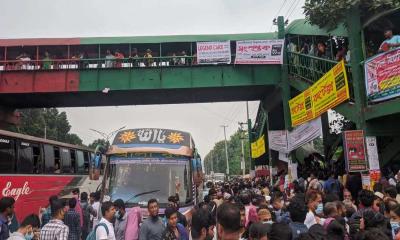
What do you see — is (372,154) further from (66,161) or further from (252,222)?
(66,161)

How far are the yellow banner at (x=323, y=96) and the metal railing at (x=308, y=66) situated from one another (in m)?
1.07

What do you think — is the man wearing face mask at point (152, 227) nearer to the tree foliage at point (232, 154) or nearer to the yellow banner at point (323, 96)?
the yellow banner at point (323, 96)

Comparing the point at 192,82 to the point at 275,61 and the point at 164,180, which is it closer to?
the point at 275,61

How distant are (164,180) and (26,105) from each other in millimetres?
18962

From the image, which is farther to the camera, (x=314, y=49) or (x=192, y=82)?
(x=192, y=82)

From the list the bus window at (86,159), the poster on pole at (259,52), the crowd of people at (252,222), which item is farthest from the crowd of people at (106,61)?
the crowd of people at (252,222)

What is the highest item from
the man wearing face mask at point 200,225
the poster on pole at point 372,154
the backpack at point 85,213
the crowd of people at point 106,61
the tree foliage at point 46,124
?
the tree foliage at point 46,124

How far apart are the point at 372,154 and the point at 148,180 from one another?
6.30 m

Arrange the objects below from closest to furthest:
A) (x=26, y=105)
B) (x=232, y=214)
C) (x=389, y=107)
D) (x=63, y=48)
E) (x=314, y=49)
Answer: (x=232, y=214) < (x=389, y=107) < (x=314, y=49) < (x=63, y=48) < (x=26, y=105)

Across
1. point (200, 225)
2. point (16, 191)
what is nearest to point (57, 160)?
point (16, 191)

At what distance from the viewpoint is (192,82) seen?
72.7ft

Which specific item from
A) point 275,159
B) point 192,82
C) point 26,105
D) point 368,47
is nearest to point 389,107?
point 368,47

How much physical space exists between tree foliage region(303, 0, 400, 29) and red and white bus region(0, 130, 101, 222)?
8.15 metres

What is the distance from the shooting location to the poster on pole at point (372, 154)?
11750 millimetres
